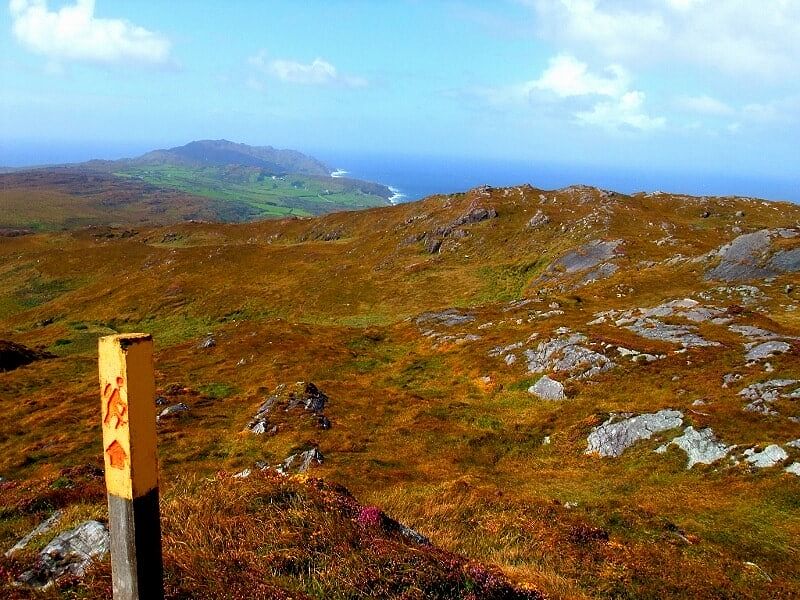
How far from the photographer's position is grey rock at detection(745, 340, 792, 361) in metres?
31.1

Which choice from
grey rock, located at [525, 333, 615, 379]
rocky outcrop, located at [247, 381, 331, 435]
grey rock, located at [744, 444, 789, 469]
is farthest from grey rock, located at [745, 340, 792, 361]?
rocky outcrop, located at [247, 381, 331, 435]

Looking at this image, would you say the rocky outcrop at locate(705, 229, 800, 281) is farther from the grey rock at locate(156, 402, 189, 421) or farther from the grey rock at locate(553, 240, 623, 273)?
the grey rock at locate(156, 402, 189, 421)

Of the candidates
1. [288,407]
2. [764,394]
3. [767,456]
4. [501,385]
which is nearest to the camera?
[767,456]

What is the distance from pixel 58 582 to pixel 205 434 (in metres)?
24.7

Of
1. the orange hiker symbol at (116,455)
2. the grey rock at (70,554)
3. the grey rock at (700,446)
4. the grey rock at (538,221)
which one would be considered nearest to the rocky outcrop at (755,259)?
the grey rock at (700,446)

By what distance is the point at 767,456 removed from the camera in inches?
820

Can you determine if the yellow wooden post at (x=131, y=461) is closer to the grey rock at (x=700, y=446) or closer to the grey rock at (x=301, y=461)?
the grey rock at (x=301, y=461)

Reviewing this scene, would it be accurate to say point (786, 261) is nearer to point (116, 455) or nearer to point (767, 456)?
point (767, 456)

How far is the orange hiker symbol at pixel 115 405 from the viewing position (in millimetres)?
5781

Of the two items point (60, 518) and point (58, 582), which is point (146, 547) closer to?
point (58, 582)

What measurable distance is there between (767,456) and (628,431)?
5851 mm

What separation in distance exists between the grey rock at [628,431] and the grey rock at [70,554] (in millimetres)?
21689

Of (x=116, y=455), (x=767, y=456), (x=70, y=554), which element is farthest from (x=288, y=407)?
(x=116, y=455)

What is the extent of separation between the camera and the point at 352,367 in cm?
4809
